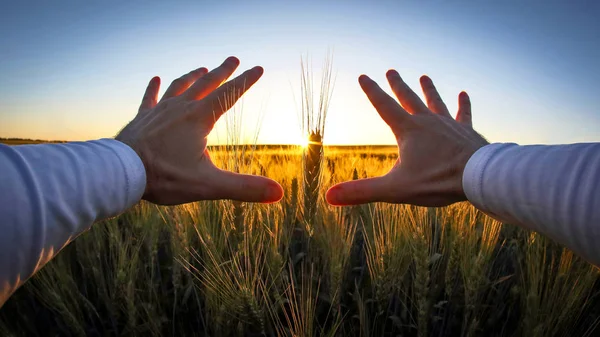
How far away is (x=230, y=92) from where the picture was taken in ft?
4.85

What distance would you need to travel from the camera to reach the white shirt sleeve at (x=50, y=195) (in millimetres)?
680

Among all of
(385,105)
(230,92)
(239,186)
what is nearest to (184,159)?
(239,186)

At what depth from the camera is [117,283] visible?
1827mm

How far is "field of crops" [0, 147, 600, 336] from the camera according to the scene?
1.66 metres

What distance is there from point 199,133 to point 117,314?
47.0 inches

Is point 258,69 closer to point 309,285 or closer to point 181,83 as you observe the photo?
point 181,83

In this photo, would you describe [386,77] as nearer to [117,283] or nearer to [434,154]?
[434,154]

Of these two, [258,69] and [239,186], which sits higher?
[258,69]

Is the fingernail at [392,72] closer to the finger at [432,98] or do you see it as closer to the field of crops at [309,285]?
the finger at [432,98]

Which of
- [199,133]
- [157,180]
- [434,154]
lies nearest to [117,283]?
[157,180]

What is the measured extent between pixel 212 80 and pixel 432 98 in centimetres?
97

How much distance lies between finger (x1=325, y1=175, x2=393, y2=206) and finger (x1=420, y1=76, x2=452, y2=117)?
1.62 ft

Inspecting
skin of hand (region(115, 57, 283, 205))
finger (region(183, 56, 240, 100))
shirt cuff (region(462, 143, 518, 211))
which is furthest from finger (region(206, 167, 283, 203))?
shirt cuff (region(462, 143, 518, 211))

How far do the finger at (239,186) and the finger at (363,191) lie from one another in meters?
0.23
